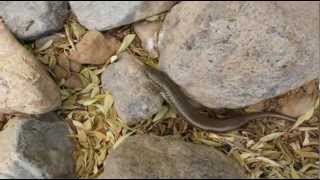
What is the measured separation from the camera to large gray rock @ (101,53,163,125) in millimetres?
2291

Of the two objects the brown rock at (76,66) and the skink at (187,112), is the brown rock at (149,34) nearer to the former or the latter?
the skink at (187,112)

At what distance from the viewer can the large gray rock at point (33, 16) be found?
2.33m

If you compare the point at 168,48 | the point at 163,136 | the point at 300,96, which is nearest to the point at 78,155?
the point at 163,136

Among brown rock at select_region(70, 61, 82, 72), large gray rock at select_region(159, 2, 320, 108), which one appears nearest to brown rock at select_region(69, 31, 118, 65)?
brown rock at select_region(70, 61, 82, 72)

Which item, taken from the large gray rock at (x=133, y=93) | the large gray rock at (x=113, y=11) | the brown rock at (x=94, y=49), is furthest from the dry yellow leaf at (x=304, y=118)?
the brown rock at (x=94, y=49)

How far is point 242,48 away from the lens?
6.81ft

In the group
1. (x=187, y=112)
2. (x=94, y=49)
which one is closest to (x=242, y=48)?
(x=187, y=112)

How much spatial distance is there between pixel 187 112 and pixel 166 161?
0.94 feet

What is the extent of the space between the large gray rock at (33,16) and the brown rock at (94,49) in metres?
0.12

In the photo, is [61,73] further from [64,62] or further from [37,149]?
[37,149]

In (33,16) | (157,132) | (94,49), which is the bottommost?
(157,132)

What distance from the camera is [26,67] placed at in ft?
7.68

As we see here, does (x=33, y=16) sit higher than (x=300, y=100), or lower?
higher

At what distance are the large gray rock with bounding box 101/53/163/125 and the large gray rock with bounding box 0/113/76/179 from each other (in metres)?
0.23
